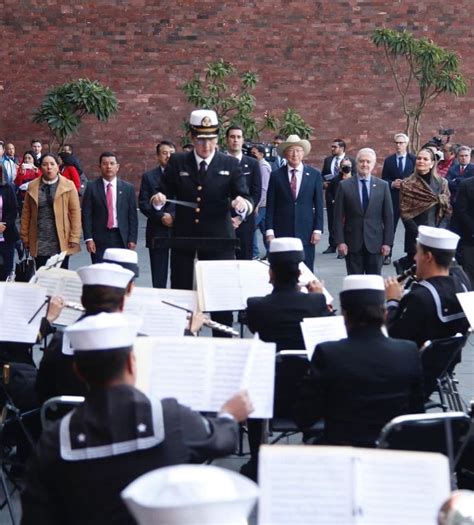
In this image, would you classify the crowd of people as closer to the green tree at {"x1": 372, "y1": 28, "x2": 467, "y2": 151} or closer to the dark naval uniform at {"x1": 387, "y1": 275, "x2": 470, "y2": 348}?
the dark naval uniform at {"x1": 387, "y1": 275, "x2": 470, "y2": 348}

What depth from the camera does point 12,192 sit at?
36.8 ft

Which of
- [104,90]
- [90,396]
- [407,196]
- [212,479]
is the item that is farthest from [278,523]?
[104,90]

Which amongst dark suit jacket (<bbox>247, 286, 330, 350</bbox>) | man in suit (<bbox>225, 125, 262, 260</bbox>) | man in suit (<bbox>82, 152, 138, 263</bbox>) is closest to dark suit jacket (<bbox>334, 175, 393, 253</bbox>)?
man in suit (<bbox>225, 125, 262, 260</bbox>)

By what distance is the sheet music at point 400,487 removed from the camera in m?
3.23

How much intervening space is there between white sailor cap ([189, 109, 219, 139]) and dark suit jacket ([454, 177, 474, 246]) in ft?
9.38

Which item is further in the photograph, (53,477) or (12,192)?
(12,192)

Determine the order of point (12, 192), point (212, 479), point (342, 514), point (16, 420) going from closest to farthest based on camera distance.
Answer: point (212, 479) → point (342, 514) → point (16, 420) → point (12, 192)

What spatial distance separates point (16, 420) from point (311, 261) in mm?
5799

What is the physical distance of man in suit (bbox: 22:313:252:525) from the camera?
128 inches

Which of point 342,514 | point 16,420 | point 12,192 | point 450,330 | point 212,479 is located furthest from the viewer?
point 12,192

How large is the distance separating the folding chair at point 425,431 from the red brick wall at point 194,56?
1997cm

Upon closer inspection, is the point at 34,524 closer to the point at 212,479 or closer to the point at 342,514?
the point at 342,514

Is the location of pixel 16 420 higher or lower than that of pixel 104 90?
lower

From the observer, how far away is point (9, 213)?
438 inches
